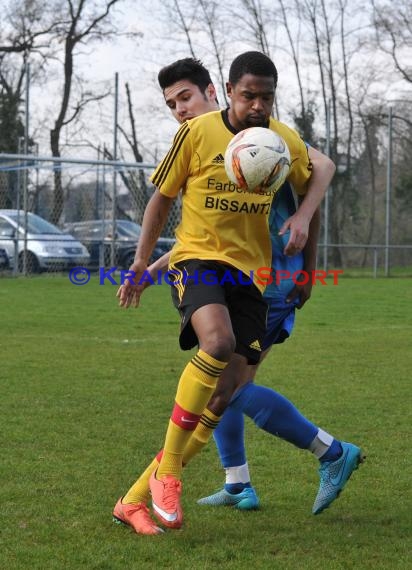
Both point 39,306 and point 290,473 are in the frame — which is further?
point 39,306

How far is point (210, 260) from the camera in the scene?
12.5 feet

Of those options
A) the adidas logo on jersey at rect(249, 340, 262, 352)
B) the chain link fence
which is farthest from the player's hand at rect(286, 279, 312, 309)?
the chain link fence

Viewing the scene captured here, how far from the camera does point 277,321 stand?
421 centimetres

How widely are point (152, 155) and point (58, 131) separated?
2.56 metres

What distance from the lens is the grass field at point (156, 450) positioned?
134 inches

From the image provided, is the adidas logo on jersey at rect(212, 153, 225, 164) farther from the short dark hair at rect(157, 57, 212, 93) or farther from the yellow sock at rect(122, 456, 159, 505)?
the yellow sock at rect(122, 456, 159, 505)

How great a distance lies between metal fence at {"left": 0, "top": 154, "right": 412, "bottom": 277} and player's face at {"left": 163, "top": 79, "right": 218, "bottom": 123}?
14.6m

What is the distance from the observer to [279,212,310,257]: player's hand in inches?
151

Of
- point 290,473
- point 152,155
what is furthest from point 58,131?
point 290,473

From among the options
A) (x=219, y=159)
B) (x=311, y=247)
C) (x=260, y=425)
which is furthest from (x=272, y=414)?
(x=219, y=159)

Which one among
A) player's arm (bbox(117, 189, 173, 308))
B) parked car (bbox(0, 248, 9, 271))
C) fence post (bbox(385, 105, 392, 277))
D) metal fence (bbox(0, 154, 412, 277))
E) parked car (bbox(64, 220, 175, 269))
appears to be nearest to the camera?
player's arm (bbox(117, 189, 173, 308))

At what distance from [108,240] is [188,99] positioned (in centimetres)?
1603

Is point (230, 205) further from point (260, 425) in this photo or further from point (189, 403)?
point (260, 425)

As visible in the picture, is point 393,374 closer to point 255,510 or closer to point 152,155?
point 255,510
